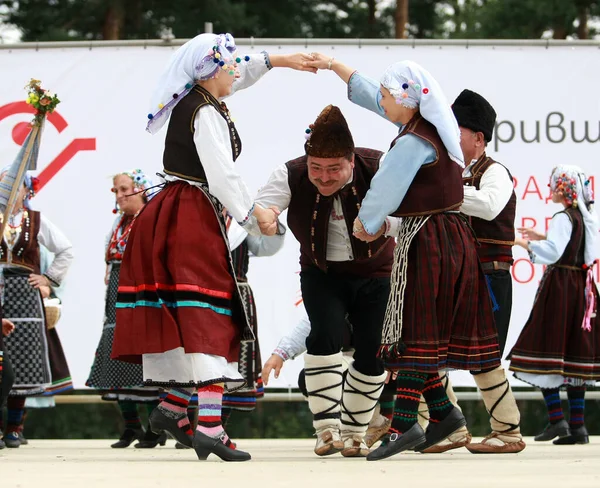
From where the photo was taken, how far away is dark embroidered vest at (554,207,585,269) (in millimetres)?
6679

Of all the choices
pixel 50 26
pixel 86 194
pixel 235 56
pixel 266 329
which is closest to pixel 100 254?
pixel 86 194

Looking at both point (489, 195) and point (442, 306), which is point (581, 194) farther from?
point (442, 306)

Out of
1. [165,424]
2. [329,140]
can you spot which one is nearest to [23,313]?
[165,424]

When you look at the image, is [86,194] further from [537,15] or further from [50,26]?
[537,15]

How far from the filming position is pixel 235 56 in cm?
453

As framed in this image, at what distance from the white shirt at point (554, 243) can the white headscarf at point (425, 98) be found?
2218 millimetres

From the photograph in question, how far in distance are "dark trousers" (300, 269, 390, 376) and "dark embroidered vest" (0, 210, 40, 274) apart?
2.18m

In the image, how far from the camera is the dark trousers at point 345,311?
15.5 ft

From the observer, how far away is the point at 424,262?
4328 mm

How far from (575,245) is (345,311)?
7.90ft

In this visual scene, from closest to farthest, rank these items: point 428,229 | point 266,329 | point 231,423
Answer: point 428,229 < point 266,329 < point 231,423

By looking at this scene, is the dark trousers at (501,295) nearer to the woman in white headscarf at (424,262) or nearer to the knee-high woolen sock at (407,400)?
the woman in white headscarf at (424,262)

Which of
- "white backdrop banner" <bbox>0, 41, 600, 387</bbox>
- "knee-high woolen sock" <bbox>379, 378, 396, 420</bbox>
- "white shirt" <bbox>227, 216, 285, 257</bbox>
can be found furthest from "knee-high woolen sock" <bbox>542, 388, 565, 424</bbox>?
"white shirt" <bbox>227, 216, 285, 257</bbox>

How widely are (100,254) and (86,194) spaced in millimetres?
411
